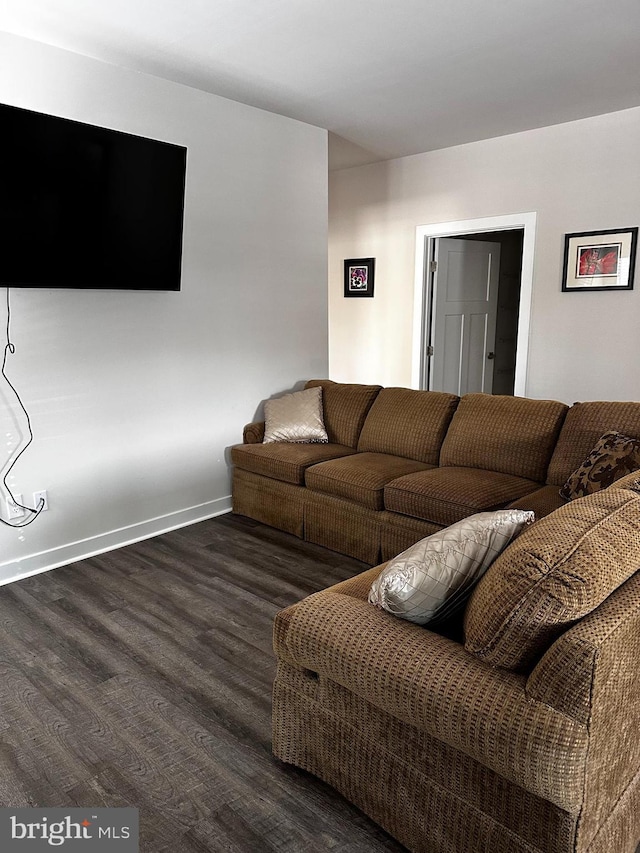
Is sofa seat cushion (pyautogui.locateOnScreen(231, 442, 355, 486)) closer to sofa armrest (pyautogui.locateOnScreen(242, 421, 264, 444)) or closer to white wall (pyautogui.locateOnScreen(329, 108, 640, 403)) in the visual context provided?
sofa armrest (pyautogui.locateOnScreen(242, 421, 264, 444))

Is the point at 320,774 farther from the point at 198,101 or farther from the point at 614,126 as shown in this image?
the point at 614,126

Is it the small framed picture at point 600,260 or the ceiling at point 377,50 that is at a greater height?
the ceiling at point 377,50

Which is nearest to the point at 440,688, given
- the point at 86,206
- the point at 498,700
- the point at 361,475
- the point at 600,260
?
the point at 498,700

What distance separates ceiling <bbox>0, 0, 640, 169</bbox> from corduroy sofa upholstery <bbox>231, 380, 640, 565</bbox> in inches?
69.5

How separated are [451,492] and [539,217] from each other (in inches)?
102

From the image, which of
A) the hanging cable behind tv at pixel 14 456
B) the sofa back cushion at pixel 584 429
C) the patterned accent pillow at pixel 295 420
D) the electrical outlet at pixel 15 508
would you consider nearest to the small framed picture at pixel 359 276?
the patterned accent pillow at pixel 295 420

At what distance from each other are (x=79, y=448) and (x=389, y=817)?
2537 millimetres

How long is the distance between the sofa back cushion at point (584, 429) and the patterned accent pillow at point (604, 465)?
4.2 inches

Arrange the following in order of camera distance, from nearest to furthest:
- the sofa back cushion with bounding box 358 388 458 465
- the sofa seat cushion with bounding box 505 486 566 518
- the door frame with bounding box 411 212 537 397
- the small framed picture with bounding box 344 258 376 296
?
the sofa seat cushion with bounding box 505 486 566 518, the sofa back cushion with bounding box 358 388 458 465, the door frame with bounding box 411 212 537 397, the small framed picture with bounding box 344 258 376 296

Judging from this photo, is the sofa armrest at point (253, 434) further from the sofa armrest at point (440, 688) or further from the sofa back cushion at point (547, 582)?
the sofa back cushion at point (547, 582)

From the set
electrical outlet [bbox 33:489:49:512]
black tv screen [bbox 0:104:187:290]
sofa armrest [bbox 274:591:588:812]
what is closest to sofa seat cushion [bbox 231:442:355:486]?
black tv screen [bbox 0:104:187:290]

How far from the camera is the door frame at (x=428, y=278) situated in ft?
15.6

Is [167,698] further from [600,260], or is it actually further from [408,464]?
[600,260]

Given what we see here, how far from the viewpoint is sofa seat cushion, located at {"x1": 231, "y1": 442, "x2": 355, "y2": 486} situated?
385cm
